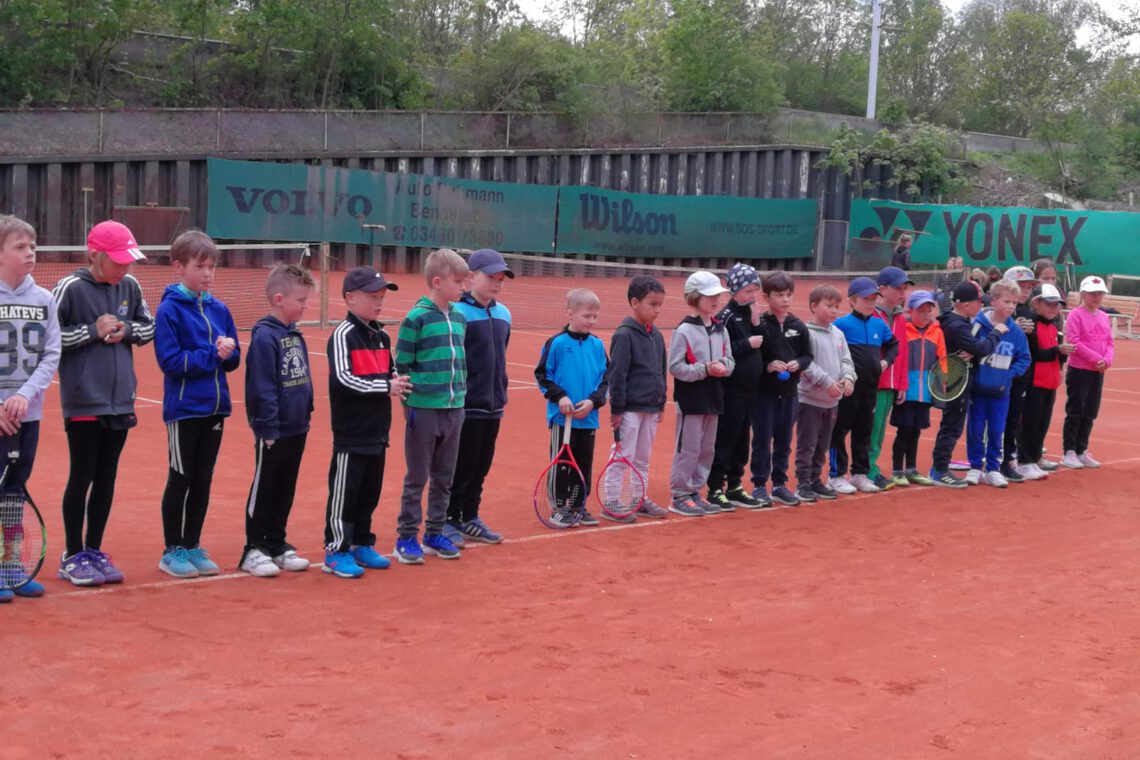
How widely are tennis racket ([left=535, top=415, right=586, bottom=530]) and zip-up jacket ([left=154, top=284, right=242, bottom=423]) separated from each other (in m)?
2.51

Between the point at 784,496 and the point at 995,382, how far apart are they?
2.38 metres

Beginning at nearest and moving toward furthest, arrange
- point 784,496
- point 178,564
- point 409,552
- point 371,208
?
point 178,564, point 409,552, point 784,496, point 371,208

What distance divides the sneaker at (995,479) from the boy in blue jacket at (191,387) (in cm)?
663

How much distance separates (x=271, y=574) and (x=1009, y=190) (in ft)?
133

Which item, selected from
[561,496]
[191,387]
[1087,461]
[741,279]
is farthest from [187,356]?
[1087,461]

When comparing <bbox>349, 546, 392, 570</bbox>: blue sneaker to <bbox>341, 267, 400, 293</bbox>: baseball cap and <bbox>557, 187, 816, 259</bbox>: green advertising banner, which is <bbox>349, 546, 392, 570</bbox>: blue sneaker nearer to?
<bbox>341, 267, 400, 293</bbox>: baseball cap

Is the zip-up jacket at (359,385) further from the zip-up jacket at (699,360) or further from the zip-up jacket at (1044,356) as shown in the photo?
A: the zip-up jacket at (1044,356)

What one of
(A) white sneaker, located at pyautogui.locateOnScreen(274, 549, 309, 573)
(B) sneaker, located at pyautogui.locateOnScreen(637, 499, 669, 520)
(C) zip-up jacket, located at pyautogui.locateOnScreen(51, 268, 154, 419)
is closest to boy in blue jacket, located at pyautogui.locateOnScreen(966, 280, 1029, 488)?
(B) sneaker, located at pyautogui.locateOnScreen(637, 499, 669, 520)

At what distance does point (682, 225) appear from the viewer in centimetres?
3834

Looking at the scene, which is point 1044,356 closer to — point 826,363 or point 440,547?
point 826,363

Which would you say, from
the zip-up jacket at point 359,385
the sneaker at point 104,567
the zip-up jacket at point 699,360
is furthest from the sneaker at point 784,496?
the sneaker at point 104,567

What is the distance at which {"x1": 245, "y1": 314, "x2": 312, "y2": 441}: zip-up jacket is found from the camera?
276 inches

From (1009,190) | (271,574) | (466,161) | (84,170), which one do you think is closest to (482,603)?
(271,574)

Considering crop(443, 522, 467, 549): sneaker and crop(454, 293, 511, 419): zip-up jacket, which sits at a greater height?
crop(454, 293, 511, 419): zip-up jacket
